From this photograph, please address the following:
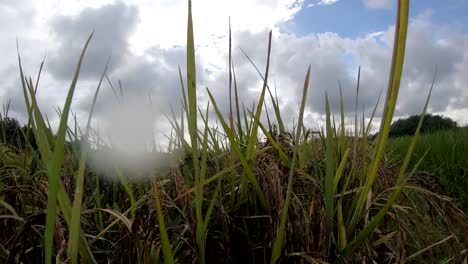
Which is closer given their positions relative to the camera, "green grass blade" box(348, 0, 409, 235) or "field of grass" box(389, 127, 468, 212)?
"green grass blade" box(348, 0, 409, 235)

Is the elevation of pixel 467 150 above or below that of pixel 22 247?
above

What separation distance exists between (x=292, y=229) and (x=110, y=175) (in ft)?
2.37

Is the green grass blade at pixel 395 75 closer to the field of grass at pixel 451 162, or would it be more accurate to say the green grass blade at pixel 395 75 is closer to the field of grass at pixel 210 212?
the field of grass at pixel 210 212

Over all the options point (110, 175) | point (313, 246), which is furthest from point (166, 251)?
point (110, 175)

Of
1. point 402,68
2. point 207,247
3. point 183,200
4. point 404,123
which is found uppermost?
point 404,123

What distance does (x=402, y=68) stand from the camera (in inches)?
42.4

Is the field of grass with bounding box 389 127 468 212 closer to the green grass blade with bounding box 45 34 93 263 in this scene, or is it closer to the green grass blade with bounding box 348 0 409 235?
the green grass blade with bounding box 348 0 409 235

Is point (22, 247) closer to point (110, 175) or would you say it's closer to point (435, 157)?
point (110, 175)

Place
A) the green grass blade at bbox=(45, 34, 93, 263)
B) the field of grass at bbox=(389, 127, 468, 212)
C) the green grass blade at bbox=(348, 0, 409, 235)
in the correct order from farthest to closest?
the field of grass at bbox=(389, 127, 468, 212), the green grass blade at bbox=(348, 0, 409, 235), the green grass blade at bbox=(45, 34, 93, 263)

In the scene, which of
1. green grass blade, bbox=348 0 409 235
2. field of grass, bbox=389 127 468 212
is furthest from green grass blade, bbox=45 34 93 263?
field of grass, bbox=389 127 468 212

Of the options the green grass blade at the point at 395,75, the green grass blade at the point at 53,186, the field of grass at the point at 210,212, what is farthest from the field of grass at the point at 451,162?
the green grass blade at the point at 53,186

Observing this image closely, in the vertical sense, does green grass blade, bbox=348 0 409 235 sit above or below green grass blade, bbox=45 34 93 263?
above

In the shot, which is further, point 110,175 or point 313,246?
point 110,175

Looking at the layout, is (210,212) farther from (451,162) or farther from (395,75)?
(451,162)
